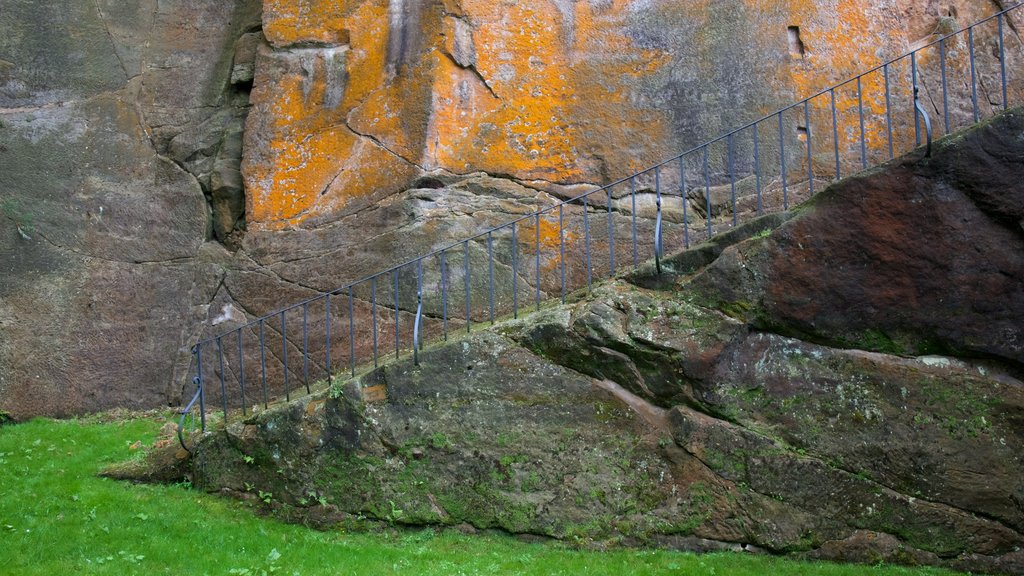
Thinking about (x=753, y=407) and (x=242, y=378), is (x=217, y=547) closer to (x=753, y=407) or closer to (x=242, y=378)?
(x=242, y=378)

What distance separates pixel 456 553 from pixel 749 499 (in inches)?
85.6

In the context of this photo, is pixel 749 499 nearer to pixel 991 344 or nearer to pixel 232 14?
pixel 991 344

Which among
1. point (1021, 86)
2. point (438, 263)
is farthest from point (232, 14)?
point (1021, 86)

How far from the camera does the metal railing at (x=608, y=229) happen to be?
8914mm

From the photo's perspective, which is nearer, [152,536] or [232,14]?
[152,536]

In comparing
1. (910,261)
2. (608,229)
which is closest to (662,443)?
(910,261)

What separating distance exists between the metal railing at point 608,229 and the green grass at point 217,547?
64.3 inches

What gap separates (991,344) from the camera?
6.70m

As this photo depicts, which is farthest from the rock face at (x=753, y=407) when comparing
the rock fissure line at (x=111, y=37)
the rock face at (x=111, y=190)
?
the rock fissure line at (x=111, y=37)

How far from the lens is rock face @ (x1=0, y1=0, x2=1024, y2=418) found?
9305mm

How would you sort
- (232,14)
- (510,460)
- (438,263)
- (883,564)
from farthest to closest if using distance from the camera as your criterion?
1. (232,14)
2. (438,263)
3. (510,460)
4. (883,564)

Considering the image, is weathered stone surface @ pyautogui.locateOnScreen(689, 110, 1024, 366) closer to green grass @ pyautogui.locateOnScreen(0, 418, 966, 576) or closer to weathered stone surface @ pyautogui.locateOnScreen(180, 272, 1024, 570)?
weathered stone surface @ pyautogui.locateOnScreen(180, 272, 1024, 570)

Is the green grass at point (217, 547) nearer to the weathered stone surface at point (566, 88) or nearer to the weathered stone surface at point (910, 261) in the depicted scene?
the weathered stone surface at point (910, 261)

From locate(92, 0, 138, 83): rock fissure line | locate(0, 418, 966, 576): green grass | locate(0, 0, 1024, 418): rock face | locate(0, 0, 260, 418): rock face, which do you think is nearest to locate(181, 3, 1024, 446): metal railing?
locate(0, 0, 1024, 418): rock face
